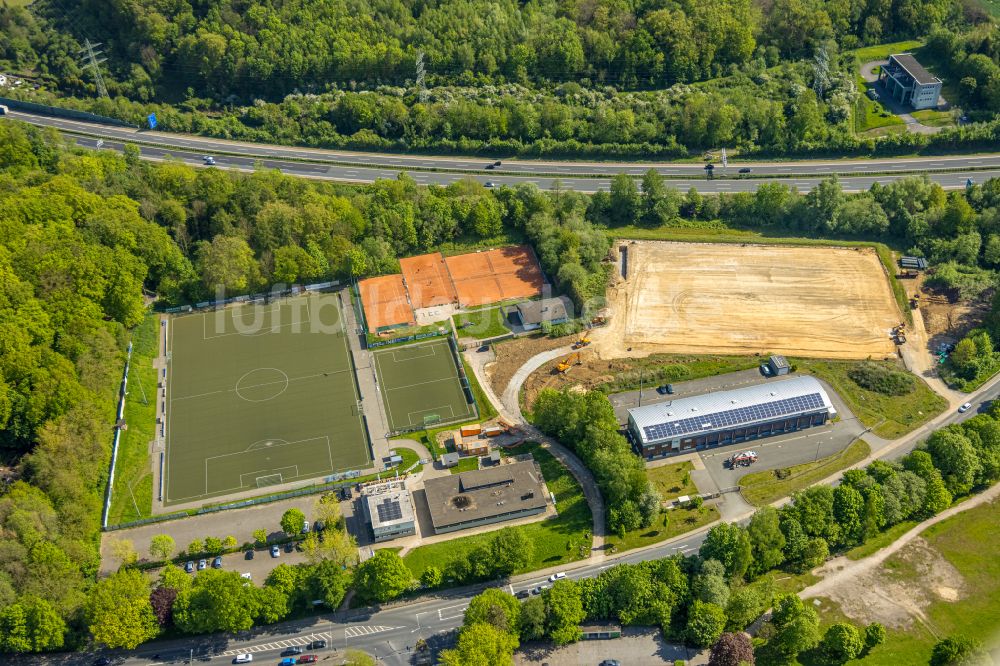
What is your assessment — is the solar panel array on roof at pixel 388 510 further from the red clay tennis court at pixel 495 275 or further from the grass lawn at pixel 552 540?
the red clay tennis court at pixel 495 275

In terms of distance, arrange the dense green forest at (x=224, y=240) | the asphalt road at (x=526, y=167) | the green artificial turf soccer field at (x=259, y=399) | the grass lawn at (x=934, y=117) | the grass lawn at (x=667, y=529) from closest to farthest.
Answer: the grass lawn at (x=667, y=529) < the dense green forest at (x=224, y=240) < the green artificial turf soccer field at (x=259, y=399) < the asphalt road at (x=526, y=167) < the grass lawn at (x=934, y=117)

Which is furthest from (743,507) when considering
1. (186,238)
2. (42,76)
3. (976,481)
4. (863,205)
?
(42,76)

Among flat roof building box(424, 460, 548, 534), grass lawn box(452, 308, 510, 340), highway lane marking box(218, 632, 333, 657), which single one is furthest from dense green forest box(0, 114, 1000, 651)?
highway lane marking box(218, 632, 333, 657)

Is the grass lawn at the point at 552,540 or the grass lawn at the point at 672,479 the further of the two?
the grass lawn at the point at 672,479

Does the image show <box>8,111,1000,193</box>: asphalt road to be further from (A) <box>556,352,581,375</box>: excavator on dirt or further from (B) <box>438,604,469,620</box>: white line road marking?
(B) <box>438,604,469,620</box>: white line road marking

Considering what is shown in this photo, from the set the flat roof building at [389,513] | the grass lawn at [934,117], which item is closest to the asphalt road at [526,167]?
the grass lawn at [934,117]

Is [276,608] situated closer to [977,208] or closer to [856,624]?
[856,624]
